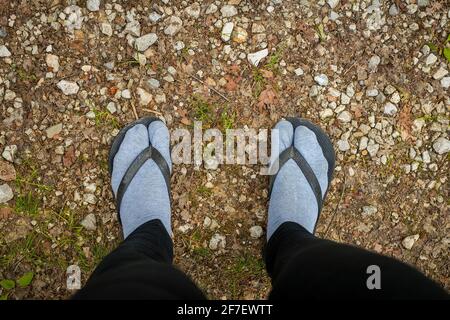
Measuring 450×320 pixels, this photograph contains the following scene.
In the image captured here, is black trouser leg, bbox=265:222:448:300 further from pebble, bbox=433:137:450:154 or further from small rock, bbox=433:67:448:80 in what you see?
small rock, bbox=433:67:448:80

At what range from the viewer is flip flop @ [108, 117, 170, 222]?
2.14 metres

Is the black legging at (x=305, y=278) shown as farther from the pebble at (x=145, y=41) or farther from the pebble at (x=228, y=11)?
the pebble at (x=228, y=11)

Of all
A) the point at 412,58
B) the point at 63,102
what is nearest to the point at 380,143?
the point at 412,58

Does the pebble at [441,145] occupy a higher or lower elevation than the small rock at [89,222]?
higher

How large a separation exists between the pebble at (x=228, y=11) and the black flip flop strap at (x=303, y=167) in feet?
2.40

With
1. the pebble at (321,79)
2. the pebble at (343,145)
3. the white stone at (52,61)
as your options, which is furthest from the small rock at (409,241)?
the white stone at (52,61)

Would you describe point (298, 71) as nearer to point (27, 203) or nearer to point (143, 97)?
point (143, 97)

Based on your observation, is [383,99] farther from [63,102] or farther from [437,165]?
[63,102]

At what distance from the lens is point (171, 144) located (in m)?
2.22

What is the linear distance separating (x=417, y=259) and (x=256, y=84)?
3.93 ft
